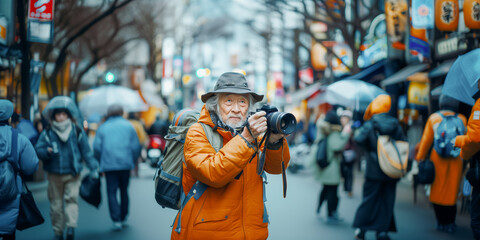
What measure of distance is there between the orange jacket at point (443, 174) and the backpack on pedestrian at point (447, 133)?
0.35 ft

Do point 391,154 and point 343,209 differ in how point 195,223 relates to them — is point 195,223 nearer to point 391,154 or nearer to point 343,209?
point 391,154

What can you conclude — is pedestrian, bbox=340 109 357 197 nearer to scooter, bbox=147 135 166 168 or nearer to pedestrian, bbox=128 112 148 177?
pedestrian, bbox=128 112 148 177

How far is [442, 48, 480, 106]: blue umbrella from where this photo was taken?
191 inches

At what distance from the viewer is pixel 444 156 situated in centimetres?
712

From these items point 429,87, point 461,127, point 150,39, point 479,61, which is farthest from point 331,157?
point 150,39

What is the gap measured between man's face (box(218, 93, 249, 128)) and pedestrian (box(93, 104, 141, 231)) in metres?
4.75

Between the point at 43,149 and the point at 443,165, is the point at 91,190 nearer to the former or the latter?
the point at 43,149

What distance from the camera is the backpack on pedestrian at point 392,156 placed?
6781 mm

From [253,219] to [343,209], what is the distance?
6.97m

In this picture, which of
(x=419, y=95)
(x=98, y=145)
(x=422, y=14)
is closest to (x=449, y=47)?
(x=422, y=14)

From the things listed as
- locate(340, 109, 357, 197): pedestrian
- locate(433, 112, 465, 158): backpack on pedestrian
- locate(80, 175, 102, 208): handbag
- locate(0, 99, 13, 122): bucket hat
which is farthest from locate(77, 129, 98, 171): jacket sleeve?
locate(340, 109, 357, 197): pedestrian

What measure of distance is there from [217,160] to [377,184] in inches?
179

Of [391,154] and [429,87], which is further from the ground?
[429,87]

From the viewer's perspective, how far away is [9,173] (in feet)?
15.7
